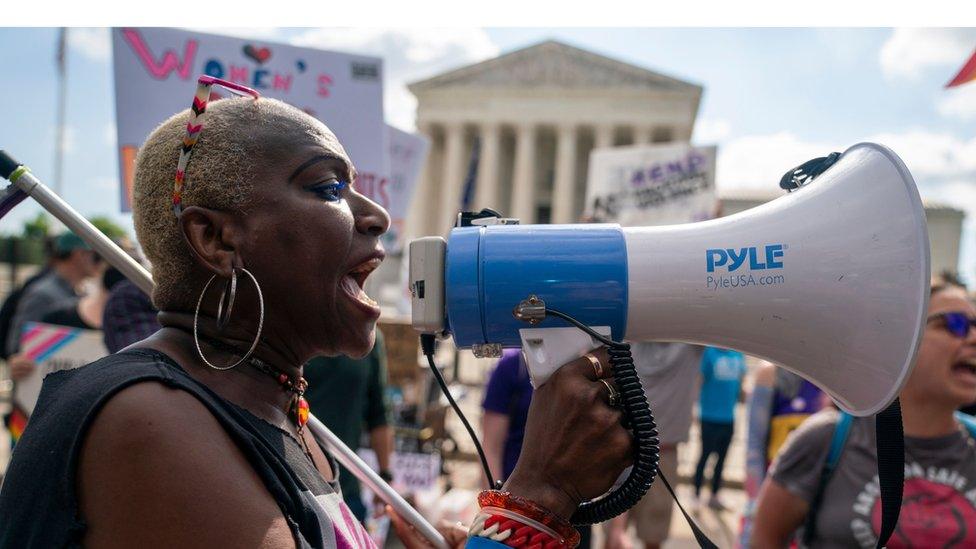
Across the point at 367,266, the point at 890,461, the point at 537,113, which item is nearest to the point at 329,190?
the point at 367,266

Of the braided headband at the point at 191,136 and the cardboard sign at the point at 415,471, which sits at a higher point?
the braided headband at the point at 191,136

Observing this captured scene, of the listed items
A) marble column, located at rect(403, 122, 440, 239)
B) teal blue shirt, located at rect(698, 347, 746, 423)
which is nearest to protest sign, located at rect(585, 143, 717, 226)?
teal blue shirt, located at rect(698, 347, 746, 423)

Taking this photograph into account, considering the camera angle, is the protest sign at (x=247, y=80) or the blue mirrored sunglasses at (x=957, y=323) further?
the protest sign at (x=247, y=80)

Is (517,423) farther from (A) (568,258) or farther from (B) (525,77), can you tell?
(B) (525,77)

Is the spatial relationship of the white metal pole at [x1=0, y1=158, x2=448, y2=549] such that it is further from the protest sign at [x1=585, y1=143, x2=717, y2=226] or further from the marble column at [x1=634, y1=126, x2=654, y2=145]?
the marble column at [x1=634, y1=126, x2=654, y2=145]

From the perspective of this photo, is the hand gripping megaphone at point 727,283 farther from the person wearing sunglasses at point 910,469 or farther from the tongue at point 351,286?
the person wearing sunglasses at point 910,469

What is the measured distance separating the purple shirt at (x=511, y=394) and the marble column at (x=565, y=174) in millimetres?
39887

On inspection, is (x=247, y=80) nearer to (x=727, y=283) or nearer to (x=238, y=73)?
(x=238, y=73)

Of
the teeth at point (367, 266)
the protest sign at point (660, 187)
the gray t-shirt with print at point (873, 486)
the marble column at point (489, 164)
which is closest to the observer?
the teeth at point (367, 266)

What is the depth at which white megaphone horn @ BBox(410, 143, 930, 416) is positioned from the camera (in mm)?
1263

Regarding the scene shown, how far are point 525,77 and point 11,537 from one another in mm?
44838

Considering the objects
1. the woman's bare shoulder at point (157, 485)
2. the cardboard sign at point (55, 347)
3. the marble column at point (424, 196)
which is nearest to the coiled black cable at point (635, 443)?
the woman's bare shoulder at point (157, 485)

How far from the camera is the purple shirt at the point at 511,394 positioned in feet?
11.7

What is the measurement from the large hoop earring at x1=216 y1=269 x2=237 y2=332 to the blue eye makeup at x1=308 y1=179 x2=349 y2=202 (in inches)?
7.5
